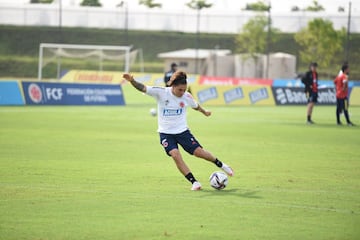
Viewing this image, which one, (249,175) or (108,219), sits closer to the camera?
(108,219)

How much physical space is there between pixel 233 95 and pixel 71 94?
32.4 feet

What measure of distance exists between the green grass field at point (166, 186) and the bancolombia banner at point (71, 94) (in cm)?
1042

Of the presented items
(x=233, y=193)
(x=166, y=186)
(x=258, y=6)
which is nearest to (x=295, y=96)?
(x=166, y=186)

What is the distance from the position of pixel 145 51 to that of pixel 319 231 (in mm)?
72576

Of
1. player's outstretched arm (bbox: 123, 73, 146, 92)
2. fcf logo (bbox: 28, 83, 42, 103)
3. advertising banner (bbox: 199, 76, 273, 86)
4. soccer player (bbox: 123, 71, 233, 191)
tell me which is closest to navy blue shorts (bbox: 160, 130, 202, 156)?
soccer player (bbox: 123, 71, 233, 191)

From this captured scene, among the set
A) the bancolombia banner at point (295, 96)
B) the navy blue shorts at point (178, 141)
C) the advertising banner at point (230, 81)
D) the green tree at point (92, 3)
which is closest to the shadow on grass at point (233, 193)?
the navy blue shorts at point (178, 141)

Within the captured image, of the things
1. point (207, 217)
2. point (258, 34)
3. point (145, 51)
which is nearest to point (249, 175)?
point (207, 217)

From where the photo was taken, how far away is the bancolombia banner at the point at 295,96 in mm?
44125

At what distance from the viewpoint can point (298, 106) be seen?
143ft

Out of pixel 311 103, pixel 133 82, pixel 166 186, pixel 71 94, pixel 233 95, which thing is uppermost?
pixel 133 82

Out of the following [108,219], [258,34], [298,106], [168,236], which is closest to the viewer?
[168,236]

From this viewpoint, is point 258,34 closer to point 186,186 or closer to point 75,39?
point 75,39

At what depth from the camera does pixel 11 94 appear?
3581 cm

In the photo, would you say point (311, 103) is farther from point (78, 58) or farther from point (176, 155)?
point (78, 58)
